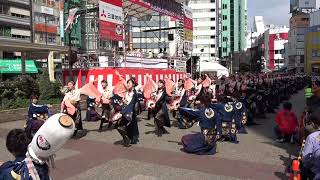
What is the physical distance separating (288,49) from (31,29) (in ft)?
202

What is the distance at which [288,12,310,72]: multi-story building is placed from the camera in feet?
300

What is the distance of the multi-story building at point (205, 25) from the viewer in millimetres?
111562

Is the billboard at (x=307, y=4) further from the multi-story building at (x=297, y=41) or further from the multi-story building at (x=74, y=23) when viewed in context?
the multi-story building at (x=74, y=23)

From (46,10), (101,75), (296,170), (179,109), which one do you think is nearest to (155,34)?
(101,75)

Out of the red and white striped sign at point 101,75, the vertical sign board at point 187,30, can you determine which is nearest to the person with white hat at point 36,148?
the red and white striped sign at point 101,75

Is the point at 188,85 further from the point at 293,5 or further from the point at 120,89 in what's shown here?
the point at 293,5

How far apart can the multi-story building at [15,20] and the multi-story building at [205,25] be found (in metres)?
59.8

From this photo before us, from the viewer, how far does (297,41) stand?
301ft

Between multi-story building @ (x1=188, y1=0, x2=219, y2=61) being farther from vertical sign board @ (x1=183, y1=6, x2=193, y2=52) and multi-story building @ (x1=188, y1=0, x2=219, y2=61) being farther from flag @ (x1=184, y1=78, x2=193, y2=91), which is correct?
flag @ (x1=184, y1=78, x2=193, y2=91)

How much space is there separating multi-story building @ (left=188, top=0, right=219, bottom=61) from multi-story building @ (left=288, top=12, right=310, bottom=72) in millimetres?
21422

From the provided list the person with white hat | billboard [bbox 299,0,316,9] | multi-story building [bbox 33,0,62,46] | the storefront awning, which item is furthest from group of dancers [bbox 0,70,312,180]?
billboard [bbox 299,0,316,9]

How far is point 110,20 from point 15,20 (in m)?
35.7

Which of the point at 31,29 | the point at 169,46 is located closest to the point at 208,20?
the point at 31,29

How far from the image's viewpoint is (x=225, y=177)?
7324mm
